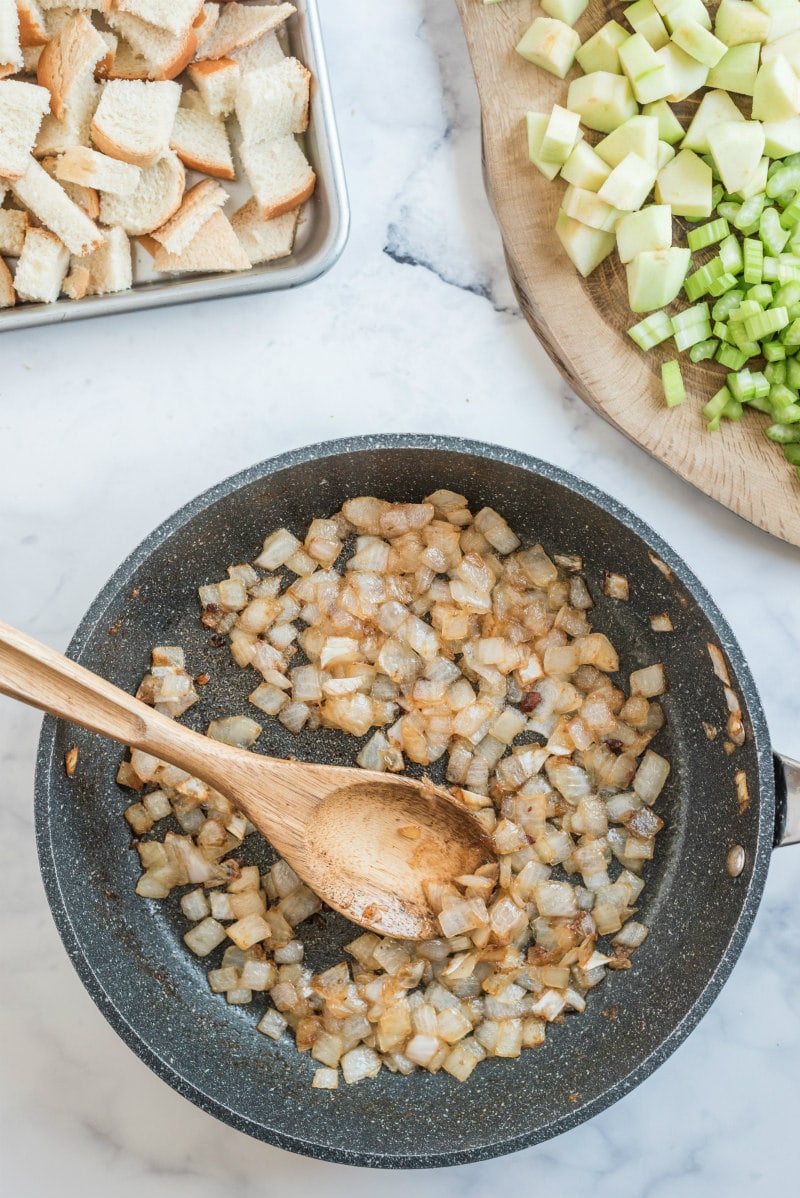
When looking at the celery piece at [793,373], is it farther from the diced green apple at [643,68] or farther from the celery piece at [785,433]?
the diced green apple at [643,68]

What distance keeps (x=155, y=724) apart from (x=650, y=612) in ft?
2.21

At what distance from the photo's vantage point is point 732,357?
1345 millimetres

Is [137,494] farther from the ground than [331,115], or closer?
closer

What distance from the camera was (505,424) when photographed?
1414mm

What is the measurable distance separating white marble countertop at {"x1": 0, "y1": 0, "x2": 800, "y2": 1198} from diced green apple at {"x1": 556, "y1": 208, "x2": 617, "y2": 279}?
0.40 feet

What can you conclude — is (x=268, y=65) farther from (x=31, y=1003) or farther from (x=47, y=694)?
(x=31, y=1003)

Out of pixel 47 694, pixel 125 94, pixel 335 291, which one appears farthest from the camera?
pixel 335 291

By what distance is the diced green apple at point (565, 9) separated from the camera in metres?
1.31

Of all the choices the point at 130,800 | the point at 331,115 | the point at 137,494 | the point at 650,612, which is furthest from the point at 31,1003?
the point at 331,115

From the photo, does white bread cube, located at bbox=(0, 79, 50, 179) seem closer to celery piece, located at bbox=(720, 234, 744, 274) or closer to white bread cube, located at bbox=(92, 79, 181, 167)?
white bread cube, located at bbox=(92, 79, 181, 167)

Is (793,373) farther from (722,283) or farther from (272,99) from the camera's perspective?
(272,99)

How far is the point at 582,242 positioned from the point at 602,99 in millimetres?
181

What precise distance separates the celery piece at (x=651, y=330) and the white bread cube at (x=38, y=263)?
2.50 feet

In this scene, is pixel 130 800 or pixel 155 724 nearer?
pixel 155 724
